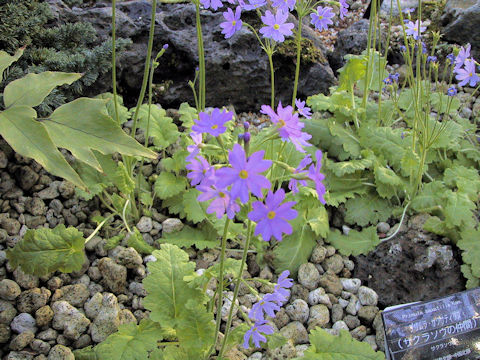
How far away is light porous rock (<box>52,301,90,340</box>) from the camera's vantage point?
2115 millimetres


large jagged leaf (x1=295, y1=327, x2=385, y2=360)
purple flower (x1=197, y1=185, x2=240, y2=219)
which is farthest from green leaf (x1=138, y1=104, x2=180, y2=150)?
purple flower (x1=197, y1=185, x2=240, y2=219)

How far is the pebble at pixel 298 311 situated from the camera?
2.40m

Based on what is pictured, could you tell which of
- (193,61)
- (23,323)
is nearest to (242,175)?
(23,323)

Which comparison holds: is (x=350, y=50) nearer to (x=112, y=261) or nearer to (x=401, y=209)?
(x=401, y=209)

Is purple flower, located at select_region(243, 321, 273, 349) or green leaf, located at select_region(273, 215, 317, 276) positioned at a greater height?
purple flower, located at select_region(243, 321, 273, 349)

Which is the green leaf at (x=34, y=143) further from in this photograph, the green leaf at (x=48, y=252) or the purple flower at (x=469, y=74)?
the purple flower at (x=469, y=74)

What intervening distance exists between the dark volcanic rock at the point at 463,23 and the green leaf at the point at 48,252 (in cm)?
419

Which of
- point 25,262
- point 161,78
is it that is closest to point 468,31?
point 161,78

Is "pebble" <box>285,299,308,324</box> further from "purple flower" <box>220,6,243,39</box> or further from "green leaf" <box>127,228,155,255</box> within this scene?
"purple flower" <box>220,6,243,39</box>

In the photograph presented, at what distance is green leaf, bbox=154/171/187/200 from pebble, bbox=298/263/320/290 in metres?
0.86

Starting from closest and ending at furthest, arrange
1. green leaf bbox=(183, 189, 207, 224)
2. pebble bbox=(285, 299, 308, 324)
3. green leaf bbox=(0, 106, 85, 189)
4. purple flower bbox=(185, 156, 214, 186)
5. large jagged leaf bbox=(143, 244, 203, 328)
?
1. purple flower bbox=(185, 156, 214, 186)
2. green leaf bbox=(0, 106, 85, 189)
3. large jagged leaf bbox=(143, 244, 203, 328)
4. pebble bbox=(285, 299, 308, 324)
5. green leaf bbox=(183, 189, 207, 224)

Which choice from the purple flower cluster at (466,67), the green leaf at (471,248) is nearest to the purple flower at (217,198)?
the green leaf at (471,248)

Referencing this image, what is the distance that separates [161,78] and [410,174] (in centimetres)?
205

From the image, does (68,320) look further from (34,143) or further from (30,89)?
(30,89)
